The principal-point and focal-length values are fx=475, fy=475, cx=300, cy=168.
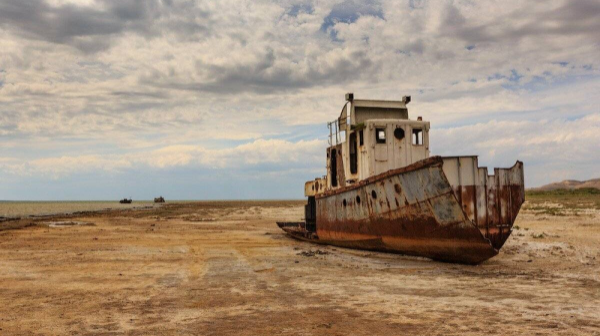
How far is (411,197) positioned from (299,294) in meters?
4.43

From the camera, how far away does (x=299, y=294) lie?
760 cm

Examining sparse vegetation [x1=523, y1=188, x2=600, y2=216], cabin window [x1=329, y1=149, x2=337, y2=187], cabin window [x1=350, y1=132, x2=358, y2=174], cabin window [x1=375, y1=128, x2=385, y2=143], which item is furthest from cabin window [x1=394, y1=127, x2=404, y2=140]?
sparse vegetation [x1=523, y1=188, x2=600, y2=216]

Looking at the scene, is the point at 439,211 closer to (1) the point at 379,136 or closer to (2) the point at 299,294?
(2) the point at 299,294

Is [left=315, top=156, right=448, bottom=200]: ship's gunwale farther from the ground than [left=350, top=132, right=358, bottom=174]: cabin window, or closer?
closer

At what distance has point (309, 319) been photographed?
19.6 feet

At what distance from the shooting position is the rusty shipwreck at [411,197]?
33.7 ft

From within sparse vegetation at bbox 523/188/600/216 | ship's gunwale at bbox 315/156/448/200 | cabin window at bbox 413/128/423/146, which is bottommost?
sparse vegetation at bbox 523/188/600/216

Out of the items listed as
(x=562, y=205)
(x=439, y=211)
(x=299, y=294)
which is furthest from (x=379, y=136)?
(x=562, y=205)

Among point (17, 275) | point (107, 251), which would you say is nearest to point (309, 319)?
point (17, 275)

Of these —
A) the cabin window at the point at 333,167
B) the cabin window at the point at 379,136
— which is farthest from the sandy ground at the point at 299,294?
the cabin window at the point at 333,167

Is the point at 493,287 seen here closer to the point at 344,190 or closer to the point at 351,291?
the point at 351,291

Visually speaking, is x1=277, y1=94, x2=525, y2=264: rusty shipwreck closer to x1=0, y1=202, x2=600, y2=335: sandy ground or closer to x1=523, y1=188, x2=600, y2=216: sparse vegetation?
x1=0, y1=202, x2=600, y2=335: sandy ground

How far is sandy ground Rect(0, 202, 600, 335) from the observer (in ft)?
18.5

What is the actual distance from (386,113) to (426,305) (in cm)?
1019
